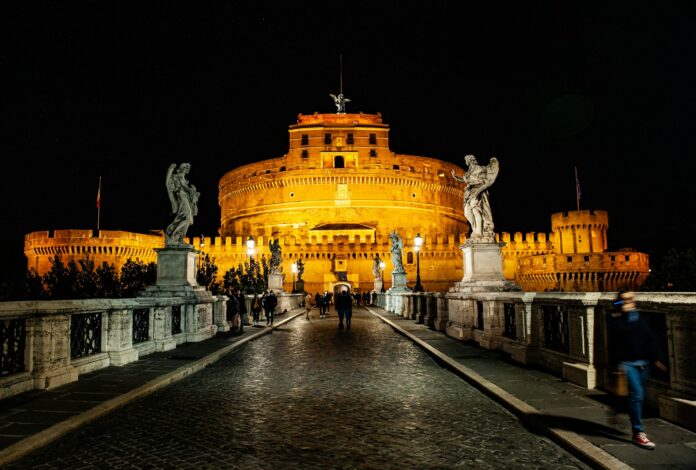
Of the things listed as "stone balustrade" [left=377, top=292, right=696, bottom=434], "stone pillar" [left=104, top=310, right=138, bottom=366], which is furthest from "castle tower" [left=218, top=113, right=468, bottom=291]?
"stone pillar" [left=104, top=310, right=138, bottom=366]

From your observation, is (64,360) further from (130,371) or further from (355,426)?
(355,426)

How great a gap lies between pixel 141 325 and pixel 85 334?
1.83 metres

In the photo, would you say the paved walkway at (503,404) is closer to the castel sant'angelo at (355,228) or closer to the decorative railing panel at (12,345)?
the decorative railing panel at (12,345)

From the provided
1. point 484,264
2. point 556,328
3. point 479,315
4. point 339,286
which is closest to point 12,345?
point 556,328

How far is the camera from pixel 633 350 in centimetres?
393

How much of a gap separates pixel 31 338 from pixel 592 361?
607 cm

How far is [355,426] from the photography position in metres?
4.56

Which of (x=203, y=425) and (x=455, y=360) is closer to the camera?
(x=203, y=425)

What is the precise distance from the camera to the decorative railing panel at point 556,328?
646cm

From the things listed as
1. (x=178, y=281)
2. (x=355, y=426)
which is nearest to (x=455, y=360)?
(x=355, y=426)

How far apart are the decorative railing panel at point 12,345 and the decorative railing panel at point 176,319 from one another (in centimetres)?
452

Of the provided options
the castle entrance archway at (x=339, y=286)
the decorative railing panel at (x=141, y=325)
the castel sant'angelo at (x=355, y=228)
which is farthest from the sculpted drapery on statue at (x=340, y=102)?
the decorative railing panel at (x=141, y=325)

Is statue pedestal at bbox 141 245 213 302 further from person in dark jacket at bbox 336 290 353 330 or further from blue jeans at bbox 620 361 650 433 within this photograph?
blue jeans at bbox 620 361 650 433

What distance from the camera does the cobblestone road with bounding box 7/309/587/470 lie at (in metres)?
3.69
